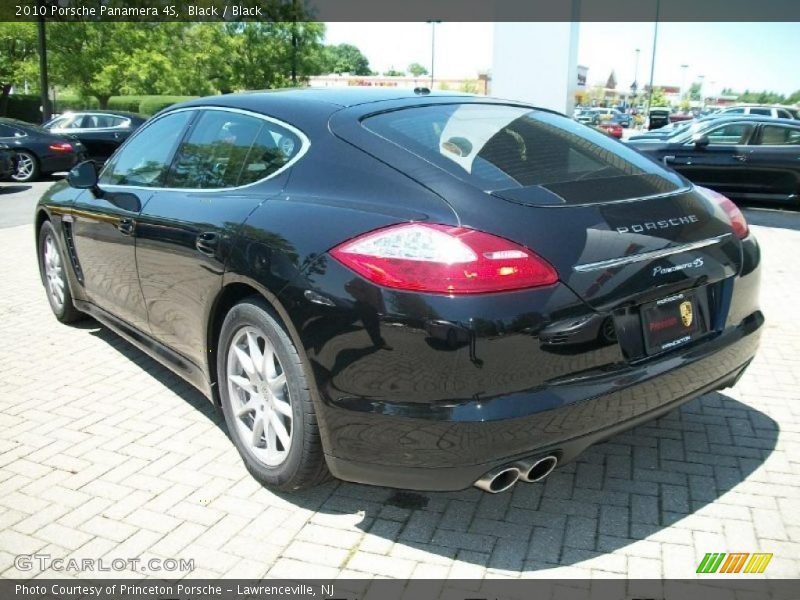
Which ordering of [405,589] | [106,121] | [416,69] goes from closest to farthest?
[405,589] < [106,121] < [416,69]

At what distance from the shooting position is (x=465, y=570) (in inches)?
103

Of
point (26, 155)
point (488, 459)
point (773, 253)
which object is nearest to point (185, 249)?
point (488, 459)

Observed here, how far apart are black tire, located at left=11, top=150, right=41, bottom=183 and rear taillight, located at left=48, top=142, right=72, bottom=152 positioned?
460 millimetres

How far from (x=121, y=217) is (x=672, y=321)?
2.95m

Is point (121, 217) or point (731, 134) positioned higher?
point (731, 134)

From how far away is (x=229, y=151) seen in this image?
3498 mm

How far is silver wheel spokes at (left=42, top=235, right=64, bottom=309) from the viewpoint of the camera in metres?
5.41

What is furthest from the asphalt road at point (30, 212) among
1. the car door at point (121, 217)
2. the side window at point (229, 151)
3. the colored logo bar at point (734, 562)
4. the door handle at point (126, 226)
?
the colored logo bar at point (734, 562)

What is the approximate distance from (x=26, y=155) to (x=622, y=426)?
17153mm

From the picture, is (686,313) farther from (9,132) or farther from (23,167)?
(9,132)

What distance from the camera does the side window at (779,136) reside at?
11688 mm

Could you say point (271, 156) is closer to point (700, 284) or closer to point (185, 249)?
point (185, 249)

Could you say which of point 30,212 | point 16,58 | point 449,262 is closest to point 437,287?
point 449,262

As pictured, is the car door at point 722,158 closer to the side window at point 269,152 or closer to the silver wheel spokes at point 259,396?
the side window at point 269,152
